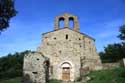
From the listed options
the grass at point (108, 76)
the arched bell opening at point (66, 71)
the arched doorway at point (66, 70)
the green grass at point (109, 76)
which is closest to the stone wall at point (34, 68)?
the grass at point (108, 76)

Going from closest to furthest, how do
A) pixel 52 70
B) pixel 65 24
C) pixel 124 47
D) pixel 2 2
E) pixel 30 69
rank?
1. pixel 2 2
2. pixel 30 69
3. pixel 52 70
4. pixel 65 24
5. pixel 124 47

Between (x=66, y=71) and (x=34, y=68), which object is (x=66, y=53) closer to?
(x=66, y=71)

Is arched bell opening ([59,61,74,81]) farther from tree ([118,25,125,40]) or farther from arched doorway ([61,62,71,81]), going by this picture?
tree ([118,25,125,40])

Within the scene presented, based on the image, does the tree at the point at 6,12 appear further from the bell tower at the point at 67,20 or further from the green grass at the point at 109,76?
the bell tower at the point at 67,20

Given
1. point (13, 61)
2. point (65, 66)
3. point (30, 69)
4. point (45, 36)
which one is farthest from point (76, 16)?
point (13, 61)

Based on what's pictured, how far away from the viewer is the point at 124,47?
150ft

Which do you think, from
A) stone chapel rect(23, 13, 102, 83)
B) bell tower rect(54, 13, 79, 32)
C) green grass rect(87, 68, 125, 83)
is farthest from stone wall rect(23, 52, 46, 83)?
bell tower rect(54, 13, 79, 32)

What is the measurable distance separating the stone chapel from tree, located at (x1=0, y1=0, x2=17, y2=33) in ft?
27.8

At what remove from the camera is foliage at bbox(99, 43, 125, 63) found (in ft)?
150

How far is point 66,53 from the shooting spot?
3175cm

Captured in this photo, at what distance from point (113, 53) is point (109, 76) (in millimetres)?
21665

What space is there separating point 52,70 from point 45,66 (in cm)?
201

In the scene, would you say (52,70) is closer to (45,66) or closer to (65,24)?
(45,66)

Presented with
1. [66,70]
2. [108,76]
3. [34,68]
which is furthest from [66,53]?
[108,76]
